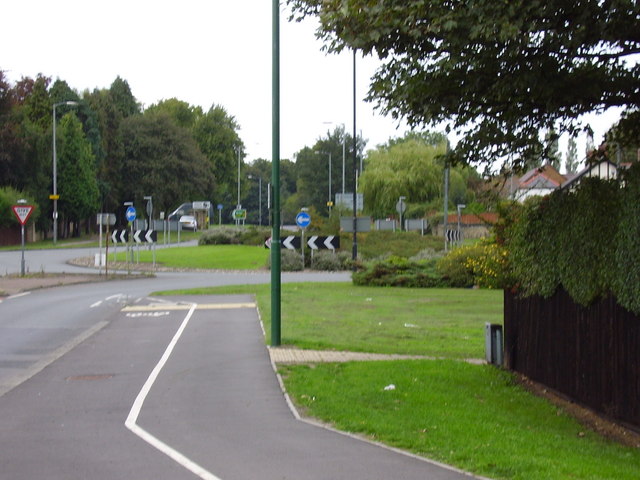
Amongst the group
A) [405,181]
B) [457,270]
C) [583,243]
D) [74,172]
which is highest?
[74,172]

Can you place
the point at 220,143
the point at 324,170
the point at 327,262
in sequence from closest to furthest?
the point at 327,262, the point at 324,170, the point at 220,143

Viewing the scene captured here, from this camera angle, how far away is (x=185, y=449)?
8.52 meters

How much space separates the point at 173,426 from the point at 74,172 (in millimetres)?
73497

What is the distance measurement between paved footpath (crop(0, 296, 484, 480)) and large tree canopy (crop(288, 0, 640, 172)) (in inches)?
169

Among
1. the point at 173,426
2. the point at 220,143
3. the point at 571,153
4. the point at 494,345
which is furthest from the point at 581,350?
the point at 220,143

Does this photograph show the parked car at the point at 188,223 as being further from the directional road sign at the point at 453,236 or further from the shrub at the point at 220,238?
the directional road sign at the point at 453,236

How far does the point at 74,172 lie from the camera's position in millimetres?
79750

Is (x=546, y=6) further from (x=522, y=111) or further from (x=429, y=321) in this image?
(x=429, y=321)

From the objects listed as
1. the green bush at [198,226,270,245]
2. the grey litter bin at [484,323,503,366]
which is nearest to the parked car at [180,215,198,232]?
the green bush at [198,226,270,245]

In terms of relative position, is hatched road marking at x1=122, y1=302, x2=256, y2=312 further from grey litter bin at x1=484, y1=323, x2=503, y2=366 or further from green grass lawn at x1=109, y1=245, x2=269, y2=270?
green grass lawn at x1=109, y1=245, x2=269, y2=270

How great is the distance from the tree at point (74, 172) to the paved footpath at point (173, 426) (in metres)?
65.1

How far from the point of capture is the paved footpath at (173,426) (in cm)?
771

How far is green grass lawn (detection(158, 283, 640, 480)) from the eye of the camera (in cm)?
786

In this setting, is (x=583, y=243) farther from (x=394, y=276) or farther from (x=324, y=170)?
(x=324, y=170)
